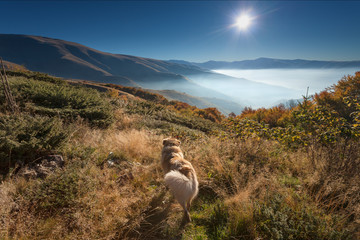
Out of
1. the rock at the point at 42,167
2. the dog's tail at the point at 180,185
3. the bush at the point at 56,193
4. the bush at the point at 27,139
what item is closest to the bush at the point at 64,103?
the bush at the point at 27,139

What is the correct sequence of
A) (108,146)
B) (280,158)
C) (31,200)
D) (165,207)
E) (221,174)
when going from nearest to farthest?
(31,200)
(165,207)
(221,174)
(280,158)
(108,146)

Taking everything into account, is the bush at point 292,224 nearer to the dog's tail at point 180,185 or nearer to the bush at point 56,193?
the dog's tail at point 180,185

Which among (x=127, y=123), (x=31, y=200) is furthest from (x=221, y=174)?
(x=127, y=123)

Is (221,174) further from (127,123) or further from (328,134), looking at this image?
(127,123)

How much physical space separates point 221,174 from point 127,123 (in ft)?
18.5

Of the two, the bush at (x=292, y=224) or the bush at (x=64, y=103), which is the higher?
the bush at (x=64, y=103)

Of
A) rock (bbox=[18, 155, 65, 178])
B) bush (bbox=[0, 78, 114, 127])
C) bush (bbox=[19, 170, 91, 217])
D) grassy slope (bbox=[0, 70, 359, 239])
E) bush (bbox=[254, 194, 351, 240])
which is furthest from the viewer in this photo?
bush (bbox=[0, 78, 114, 127])

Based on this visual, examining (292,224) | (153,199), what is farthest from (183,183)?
(292,224)

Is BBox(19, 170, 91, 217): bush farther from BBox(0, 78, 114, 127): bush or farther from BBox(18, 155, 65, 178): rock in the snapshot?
BBox(0, 78, 114, 127): bush

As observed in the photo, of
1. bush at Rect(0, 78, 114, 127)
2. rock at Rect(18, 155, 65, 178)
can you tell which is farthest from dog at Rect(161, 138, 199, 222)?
bush at Rect(0, 78, 114, 127)

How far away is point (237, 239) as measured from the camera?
215 centimetres

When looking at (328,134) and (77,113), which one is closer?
(328,134)

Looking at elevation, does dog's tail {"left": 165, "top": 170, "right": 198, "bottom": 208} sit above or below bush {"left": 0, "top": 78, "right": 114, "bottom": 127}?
below

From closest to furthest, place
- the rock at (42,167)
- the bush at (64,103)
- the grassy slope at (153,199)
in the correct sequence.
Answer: the grassy slope at (153,199)
the rock at (42,167)
the bush at (64,103)
